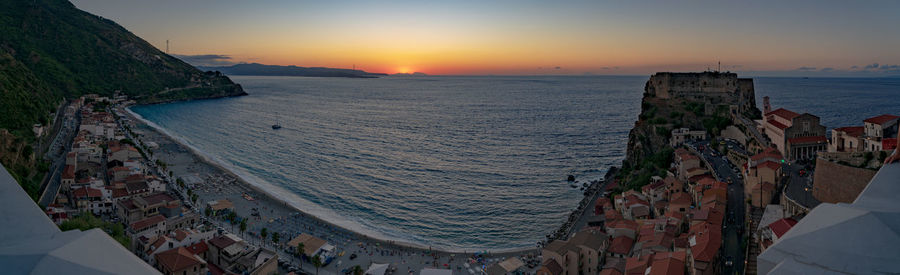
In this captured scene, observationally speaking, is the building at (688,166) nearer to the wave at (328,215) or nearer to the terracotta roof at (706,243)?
the terracotta roof at (706,243)

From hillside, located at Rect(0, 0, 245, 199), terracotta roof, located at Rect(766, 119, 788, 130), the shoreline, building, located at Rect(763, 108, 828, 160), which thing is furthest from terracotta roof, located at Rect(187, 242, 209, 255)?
terracotta roof, located at Rect(766, 119, 788, 130)

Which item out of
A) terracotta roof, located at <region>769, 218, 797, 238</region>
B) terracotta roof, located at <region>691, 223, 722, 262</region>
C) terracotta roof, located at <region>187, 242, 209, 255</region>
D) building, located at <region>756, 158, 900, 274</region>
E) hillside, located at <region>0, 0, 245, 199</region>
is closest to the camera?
building, located at <region>756, 158, 900, 274</region>

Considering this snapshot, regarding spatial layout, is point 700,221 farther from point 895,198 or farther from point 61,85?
point 61,85

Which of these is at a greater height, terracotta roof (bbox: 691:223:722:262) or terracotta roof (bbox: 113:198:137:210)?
terracotta roof (bbox: 691:223:722:262)

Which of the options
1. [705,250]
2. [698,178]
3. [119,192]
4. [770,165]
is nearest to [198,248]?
[119,192]

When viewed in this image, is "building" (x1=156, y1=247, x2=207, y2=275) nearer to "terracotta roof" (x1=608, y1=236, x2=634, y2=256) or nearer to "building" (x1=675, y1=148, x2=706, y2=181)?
"terracotta roof" (x1=608, y1=236, x2=634, y2=256)

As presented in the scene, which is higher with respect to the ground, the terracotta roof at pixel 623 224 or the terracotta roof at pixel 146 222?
the terracotta roof at pixel 146 222

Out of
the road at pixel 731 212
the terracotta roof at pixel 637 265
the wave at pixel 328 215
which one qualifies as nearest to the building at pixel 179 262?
the wave at pixel 328 215
